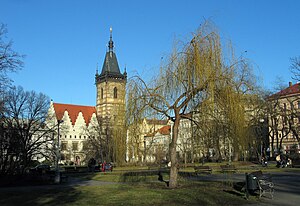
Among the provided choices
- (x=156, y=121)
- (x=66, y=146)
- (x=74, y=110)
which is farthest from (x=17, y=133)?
(x=74, y=110)

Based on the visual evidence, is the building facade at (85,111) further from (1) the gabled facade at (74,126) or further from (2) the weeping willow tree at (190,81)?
(2) the weeping willow tree at (190,81)

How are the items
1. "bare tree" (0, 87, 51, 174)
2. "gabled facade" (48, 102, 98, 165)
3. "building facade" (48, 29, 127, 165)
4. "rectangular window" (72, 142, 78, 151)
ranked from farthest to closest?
"rectangular window" (72, 142, 78, 151) < "building facade" (48, 29, 127, 165) < "gabled facade" (48, 102, 98, 165) < "bare tree" (0, 87, 51, 174)

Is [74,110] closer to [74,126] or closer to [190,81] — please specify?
[74,126]

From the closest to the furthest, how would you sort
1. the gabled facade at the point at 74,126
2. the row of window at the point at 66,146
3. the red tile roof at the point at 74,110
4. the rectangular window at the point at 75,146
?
the row of window at the point at 66,146 → the gabled facade at the point at 74,126 → the rectangular window at the point at 75,146 → the red tile roof at the point at 74,110

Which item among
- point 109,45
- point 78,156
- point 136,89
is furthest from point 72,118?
point 136,89

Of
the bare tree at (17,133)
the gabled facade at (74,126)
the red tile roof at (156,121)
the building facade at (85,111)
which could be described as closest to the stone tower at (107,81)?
the building facade at (85,111)

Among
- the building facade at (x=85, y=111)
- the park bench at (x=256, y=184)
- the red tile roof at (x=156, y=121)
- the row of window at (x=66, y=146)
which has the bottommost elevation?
the park bench at (x=256, y=184)

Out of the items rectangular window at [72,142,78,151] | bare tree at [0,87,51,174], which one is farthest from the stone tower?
bare tree at [0,87,51,174]

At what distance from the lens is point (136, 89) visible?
668 inches

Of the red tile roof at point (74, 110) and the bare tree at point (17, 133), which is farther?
the red tile roof at point (74, 110)

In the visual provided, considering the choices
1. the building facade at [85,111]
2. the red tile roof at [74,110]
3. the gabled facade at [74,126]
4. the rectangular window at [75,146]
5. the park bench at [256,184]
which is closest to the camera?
the park bench at [256,184]

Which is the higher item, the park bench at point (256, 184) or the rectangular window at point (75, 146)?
the rectangular window at point (75, 146)

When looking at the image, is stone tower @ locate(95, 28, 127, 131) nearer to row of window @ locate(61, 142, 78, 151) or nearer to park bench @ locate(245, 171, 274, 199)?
row of window @ locate(61, 142, 78, 151)

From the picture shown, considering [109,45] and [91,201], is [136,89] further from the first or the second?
[109,45]
